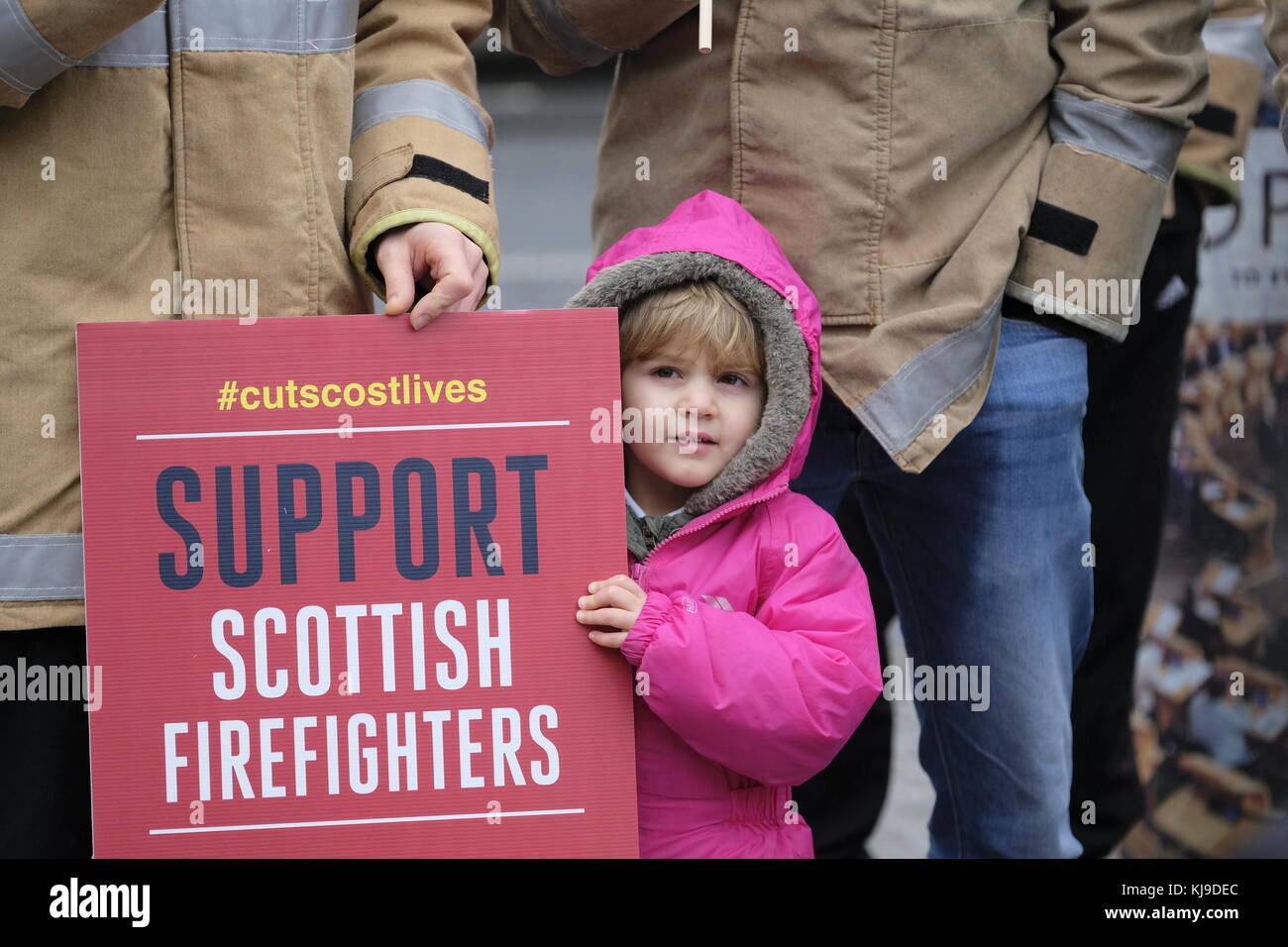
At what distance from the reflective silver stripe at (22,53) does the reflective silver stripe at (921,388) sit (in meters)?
1.15

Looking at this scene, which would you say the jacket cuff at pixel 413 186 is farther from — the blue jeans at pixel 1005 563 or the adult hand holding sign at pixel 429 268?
the blue jeans at pixel 1005 563

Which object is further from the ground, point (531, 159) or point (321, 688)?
point (531, 159)

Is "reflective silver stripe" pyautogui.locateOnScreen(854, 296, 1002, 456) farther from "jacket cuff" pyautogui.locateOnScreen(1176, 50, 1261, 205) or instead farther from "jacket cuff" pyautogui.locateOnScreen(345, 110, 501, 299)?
"jacket cuff" pyautogui.locateOnScreen(1176, 50, 1261, 205)

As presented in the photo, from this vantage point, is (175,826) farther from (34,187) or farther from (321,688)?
(34,187)

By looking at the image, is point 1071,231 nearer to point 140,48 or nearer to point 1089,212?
point 1089,212

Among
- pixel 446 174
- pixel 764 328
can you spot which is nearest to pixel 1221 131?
pixel 764 328

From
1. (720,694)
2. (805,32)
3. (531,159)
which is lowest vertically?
(720,694)

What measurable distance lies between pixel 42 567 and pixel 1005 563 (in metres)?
1.39

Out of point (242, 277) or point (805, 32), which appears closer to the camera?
point (242, 277)

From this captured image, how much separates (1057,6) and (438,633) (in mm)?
1370

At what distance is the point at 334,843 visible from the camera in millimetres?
1750

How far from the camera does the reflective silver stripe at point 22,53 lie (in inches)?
60.3
